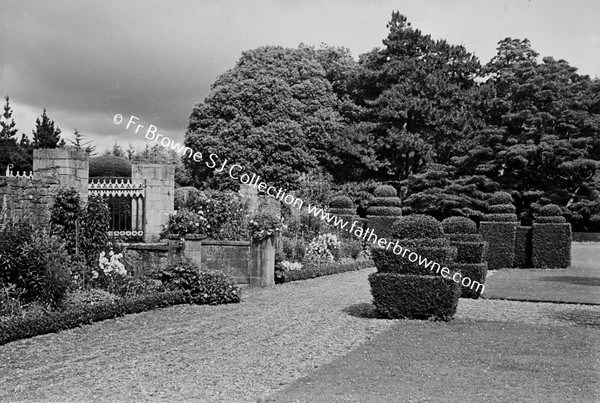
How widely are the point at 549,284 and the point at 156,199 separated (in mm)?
10361

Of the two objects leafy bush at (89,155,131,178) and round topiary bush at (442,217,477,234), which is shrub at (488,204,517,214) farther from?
leafy bush at (89,155,131,178)

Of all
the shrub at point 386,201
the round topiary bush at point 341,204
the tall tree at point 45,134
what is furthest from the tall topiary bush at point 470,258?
the tall tree at point 45,134

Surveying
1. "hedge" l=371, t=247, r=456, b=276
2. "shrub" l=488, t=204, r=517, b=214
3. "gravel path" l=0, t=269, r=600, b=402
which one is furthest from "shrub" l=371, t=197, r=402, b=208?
"hedge" l=371, t=247, r=456, b=276

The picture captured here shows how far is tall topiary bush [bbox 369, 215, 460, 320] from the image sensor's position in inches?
380

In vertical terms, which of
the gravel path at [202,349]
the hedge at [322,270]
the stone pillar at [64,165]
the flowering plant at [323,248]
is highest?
the stone pillar at [64,165]

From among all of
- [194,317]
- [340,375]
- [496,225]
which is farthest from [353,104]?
[340,375]

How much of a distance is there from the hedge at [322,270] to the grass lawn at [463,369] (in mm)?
6286

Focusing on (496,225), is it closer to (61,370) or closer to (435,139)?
(435,139)

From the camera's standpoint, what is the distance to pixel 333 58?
38.1 metres

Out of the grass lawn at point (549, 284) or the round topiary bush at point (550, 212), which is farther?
the round topiary bush at point (550, 212)

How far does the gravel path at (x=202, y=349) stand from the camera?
5.62 meters

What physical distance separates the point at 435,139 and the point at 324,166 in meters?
6.00

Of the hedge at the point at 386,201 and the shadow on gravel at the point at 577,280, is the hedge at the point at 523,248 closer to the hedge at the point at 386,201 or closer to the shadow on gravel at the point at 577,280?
the shadow on gravel at the point at 577,280

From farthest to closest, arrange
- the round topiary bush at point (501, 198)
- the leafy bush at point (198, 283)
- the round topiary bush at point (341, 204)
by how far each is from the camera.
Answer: the round topiary bush at point (341, 204) < the round topiary bush at point (501, 198) < the leafy bush at point (198, 283)
